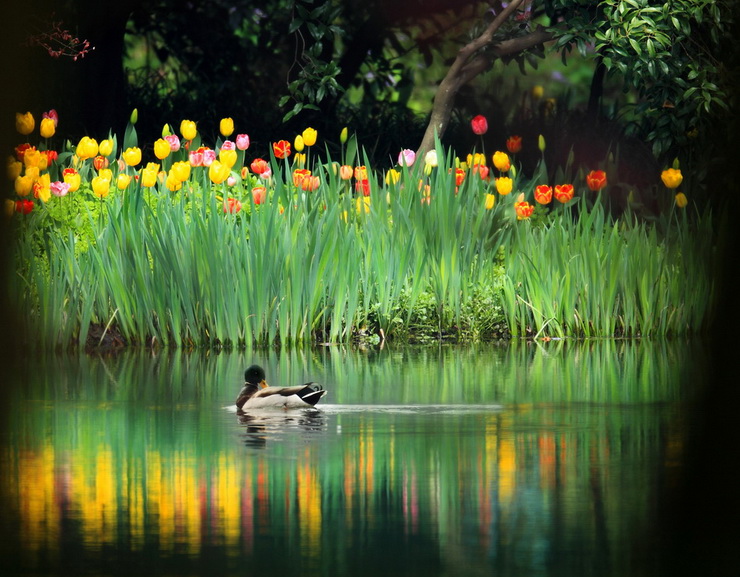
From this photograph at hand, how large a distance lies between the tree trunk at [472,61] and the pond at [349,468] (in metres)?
4.35

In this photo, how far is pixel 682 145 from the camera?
1227cm

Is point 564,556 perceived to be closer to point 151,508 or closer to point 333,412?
point 151,508

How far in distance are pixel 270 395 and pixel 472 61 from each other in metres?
6.67

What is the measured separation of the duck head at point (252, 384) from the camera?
678 cm

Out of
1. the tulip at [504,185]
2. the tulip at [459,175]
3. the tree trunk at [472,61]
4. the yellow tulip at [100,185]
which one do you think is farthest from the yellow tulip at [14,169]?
the tree trunk at [472,61]

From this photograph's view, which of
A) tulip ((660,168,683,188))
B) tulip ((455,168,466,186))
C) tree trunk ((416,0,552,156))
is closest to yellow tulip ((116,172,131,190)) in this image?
tulip ((455,168,466,186))

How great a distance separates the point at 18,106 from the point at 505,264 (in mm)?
5625

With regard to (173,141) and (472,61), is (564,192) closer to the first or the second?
(472,61)

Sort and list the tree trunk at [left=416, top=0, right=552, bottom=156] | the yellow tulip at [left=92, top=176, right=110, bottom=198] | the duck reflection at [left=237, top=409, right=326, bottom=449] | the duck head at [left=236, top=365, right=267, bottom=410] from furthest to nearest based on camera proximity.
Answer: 1. the tree trunk at [left=416, top=0, right=552, bottom=156]
2. the yellow tulip at [left=92, top=176, right=110, bottom=198]
3. the duck head at [left=236, top=365, right=267, bottom=410]
4. the duck reflection at [left=237, top=409, right=326, bottom=449]

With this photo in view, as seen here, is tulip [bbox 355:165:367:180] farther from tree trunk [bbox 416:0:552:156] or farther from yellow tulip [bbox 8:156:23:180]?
yellow tulip [bbox 8:156:23:180]

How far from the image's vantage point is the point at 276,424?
6562 millimetres

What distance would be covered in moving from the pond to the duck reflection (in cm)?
2

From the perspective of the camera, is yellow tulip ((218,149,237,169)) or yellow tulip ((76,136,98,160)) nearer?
yellow tulip ((218,149,237,169))

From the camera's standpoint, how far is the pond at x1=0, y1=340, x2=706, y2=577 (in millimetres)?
4227
